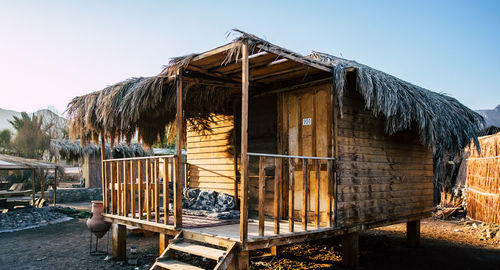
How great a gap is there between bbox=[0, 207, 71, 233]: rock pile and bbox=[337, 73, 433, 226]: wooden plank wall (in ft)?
30.8

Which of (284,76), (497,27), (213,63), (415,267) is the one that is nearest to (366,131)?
(284,76)

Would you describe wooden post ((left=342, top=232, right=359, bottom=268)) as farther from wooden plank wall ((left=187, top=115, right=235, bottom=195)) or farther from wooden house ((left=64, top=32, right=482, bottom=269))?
wooden plank wall ((left=187, top=115, right=235, bottom=195))

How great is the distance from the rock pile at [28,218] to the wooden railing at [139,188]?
5151 millimetres

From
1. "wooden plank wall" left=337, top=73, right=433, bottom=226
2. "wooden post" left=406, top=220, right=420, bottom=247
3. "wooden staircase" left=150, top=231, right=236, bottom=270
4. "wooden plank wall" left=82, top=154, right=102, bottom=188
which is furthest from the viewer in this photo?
"wooden plank wall" left=82, top=154, right=102, bottom=188

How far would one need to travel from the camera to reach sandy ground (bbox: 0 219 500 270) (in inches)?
248

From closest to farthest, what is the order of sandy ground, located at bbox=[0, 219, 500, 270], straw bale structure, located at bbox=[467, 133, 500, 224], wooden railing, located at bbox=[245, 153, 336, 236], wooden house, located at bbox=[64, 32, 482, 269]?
wooden railing, located at bbox=[245, 153, 336, 236] < wooden house, located at bbox=[64, 32, 482, 269] < sandy ground, located at bbox=[0, 219, 500, 270] < straw bale structure, located at bbox=[467, 133, 500, 224]

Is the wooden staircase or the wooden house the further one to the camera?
the wooden house

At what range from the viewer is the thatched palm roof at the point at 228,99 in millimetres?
4980

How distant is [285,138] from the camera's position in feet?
21.4

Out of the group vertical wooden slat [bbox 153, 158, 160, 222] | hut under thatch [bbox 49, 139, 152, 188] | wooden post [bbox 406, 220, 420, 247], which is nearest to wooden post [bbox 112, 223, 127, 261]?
vertical wooden slat [bbox 153, 158, 160, 222]

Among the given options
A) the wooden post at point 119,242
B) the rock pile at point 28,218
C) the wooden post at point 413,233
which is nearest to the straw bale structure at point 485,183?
the wooden post at point 413,233

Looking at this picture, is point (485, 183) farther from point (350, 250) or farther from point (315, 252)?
point (350, 250)

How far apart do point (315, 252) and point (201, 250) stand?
3631mm

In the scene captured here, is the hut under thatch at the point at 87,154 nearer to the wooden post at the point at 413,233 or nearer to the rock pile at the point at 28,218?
the rock pile at the point at 28,218
